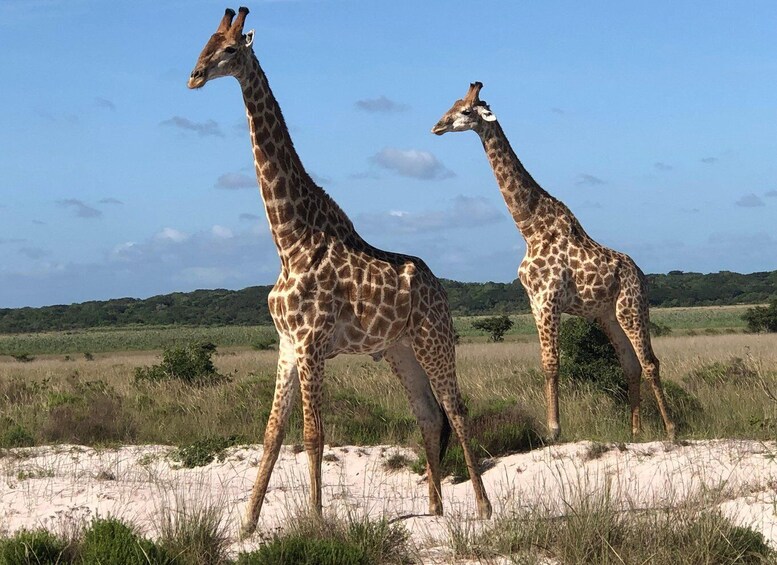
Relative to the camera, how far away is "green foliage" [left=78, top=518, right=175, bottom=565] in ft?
23.0

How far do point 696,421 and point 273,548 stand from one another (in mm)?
7748

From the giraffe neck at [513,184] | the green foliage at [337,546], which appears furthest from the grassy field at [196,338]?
the green foliage at [337,546]

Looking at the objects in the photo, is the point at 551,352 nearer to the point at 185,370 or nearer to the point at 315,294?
the point at 315,294

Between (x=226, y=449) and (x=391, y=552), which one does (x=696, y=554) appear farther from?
(x=226, y=449)

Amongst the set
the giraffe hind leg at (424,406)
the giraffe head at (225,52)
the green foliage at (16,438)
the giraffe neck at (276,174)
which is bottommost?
the green foliage at (16,438)

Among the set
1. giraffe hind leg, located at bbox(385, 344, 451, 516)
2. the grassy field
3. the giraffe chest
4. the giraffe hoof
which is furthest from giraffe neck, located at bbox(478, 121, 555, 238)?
the grassy field

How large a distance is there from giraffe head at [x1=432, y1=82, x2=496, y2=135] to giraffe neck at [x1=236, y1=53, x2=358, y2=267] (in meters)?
3.86

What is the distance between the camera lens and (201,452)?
12.3 m

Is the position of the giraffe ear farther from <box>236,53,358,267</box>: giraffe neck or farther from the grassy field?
the grassy field

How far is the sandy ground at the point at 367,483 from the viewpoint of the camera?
8748 millimetres

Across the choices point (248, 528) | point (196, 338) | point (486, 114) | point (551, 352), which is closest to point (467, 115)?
point (486, 114)

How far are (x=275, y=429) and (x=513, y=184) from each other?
5.34 m

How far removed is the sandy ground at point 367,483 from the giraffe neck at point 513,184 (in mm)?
2788

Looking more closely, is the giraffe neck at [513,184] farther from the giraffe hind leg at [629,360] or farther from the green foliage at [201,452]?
the green foliage at [201,452]
